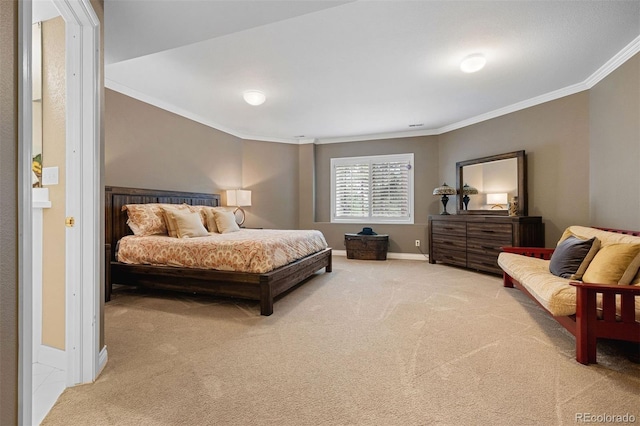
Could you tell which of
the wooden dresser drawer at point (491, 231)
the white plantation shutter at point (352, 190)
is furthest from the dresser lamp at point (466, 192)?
the white plantation shutter at point (352, 190)

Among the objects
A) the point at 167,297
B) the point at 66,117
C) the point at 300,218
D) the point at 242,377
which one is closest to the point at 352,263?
the point at 300,218

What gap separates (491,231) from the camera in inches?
167

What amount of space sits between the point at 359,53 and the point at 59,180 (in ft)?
8.72

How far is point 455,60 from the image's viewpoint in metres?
3.03

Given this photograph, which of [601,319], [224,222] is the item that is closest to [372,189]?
[224,222]

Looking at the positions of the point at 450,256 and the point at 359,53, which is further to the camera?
the point at 450,256

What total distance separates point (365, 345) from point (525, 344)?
1.18 meters

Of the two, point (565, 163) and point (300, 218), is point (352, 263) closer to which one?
point (300, 218)

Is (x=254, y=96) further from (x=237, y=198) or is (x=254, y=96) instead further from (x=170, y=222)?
(x=237, y=198)

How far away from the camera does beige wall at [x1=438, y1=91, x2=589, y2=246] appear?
3711 mm

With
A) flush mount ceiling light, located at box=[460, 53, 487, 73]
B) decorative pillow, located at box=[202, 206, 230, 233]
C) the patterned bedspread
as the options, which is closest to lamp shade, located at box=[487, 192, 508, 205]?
flush mount ceiling light, located at box=[460, 53, 487, 73]

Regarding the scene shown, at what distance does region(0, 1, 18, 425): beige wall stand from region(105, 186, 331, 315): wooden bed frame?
192 centimetres

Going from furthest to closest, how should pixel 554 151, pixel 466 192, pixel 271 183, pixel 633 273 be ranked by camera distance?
pixel 271 183, pixel 466 192, pixel 554 151, pixel 633 273

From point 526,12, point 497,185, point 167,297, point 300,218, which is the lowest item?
point 167,297
